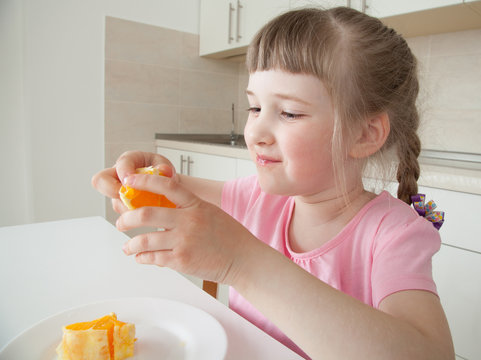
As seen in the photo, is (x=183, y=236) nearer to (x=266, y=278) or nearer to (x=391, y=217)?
(x=266, y=278)

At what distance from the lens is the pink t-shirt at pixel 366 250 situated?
1.82ft

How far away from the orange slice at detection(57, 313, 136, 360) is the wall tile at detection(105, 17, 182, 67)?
2133 millimetres

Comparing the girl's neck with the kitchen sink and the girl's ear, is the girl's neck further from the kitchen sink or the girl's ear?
the kitchen sink

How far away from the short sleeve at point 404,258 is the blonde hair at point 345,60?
0.14 meters

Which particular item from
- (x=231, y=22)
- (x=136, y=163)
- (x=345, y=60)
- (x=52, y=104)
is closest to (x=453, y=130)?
(x=345, y=60)

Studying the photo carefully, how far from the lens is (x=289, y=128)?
599 millimetres

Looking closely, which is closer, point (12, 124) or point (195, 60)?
point (12, 124)

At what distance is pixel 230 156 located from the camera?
1.93 m

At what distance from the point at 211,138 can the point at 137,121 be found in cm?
57

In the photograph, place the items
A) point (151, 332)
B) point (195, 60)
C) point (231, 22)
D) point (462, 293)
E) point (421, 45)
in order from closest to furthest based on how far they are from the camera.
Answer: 1. point (151, 332)
2. point (462, 293)
3. point (421, 45)
4. point (231, 22)
5. point (195, 60)

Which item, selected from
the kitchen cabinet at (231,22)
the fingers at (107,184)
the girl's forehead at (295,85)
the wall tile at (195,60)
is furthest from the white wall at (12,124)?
the girl's forehead at (295,85)

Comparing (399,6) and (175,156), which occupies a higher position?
(399,6)

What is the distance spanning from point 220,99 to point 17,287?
2308 mm

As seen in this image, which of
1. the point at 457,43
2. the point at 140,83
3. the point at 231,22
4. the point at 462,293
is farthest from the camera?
the point at 140,83
